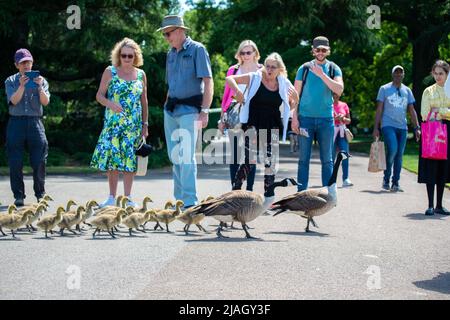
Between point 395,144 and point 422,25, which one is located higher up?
point 422,25

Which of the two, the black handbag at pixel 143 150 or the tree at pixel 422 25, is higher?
the tree at pixel 422 25

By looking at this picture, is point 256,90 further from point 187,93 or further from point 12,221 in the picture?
point 12,221

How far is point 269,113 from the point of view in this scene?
1112 centimetres

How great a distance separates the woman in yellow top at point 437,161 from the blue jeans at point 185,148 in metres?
3.61

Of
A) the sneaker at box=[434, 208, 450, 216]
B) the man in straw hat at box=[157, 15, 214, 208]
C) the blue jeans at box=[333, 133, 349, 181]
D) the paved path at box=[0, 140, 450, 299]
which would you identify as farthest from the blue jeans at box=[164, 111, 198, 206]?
the blue jeans at box=[333, 133, 349, 181]

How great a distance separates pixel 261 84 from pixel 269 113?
390 mm

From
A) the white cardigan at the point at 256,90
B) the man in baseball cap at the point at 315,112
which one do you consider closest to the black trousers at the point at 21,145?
the white cardigan at the point at 256,90

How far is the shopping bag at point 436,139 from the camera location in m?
12.3

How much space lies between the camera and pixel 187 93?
→ 11.1m

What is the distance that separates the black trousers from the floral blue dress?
50.4 inches

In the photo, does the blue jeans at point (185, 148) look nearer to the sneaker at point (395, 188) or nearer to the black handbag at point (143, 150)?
the black handbag at point (143, 150)

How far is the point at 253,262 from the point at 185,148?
11.8 ft

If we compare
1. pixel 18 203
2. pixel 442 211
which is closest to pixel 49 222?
pixel 18 203
